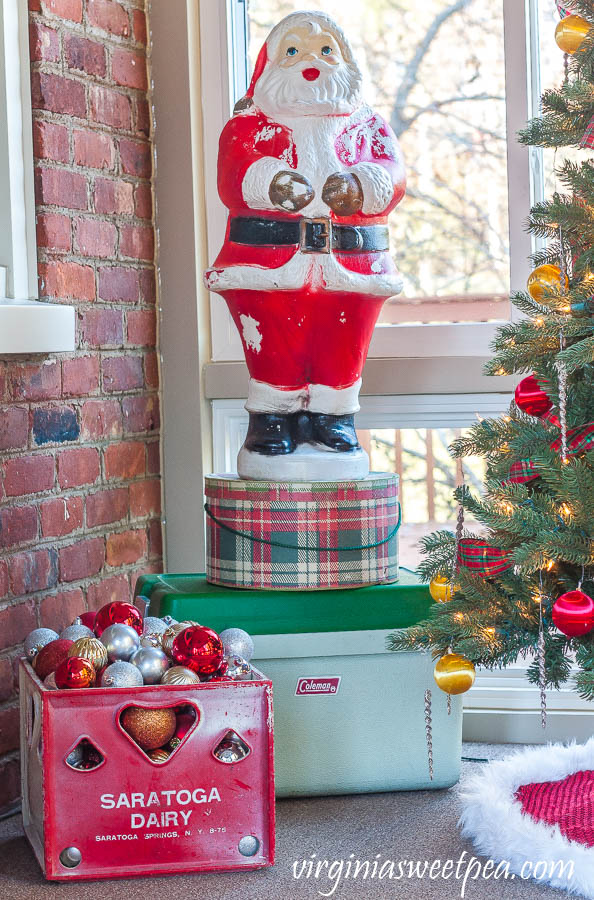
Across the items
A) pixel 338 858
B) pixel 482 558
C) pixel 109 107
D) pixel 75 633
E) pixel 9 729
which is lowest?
pixel 338 858

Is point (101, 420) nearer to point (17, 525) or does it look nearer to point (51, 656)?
point (17, 525)

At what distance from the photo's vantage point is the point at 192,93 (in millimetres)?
2379

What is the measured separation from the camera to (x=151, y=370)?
241 centimetres

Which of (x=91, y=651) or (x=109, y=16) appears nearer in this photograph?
(x=91, y=651)

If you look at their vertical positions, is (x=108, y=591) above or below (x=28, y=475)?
below

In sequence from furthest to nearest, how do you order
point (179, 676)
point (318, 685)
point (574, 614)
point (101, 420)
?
point (101, 420)
point (318, 685)
point (179, 676)
point (574, 614)

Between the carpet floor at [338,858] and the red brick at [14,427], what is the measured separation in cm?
66

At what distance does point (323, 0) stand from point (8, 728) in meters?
1.68

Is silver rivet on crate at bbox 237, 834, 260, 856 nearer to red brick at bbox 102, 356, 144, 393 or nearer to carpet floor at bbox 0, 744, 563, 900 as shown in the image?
carpet floor at bbox 0, 744, 563, 900

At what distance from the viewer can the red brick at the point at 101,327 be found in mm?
2166

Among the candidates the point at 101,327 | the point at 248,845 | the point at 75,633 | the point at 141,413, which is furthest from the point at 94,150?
the point at 248,845

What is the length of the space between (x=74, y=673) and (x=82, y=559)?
2.00ft

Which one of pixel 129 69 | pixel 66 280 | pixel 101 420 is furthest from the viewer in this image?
pixel 129 69

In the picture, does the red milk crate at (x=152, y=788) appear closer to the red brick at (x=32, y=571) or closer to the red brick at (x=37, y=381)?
the red brick at (x=32, y=571)
